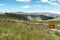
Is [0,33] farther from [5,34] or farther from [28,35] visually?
[28,35]

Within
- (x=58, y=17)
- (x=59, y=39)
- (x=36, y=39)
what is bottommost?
(x=58, y=17)

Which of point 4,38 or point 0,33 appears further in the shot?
point 0,33

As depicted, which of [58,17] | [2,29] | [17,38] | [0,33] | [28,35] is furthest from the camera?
[58,17]

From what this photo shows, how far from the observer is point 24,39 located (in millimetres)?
9852

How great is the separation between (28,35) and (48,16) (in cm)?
4925

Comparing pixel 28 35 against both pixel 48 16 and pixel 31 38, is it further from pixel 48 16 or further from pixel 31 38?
pixel 48 16

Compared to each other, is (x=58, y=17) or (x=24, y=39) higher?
(x=24, y=39)

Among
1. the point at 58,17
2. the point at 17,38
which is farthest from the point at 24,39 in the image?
the point at 58,17

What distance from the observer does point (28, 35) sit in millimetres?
10422

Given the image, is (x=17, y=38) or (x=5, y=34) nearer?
(x=17, y=38)

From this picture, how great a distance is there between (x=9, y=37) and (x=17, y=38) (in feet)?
1.82

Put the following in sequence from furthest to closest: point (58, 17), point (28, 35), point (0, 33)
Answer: point (58, 17) → point (0, 33) → point (28, 35)

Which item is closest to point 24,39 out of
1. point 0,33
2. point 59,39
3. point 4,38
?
point 4,38

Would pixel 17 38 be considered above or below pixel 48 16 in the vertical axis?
above
